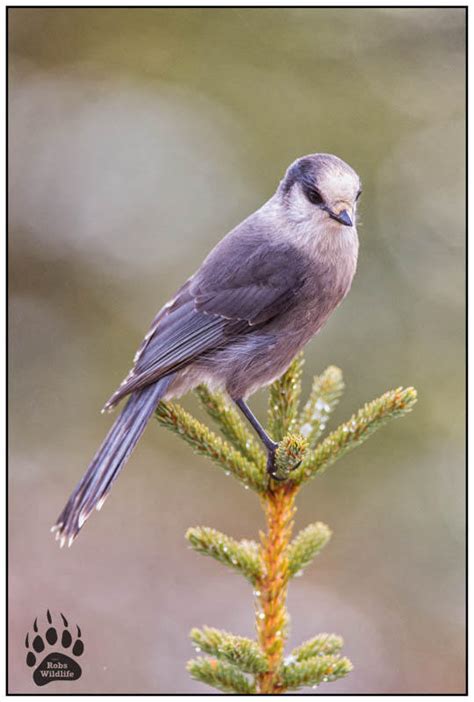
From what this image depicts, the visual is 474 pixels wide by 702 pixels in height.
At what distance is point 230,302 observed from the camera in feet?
7.68

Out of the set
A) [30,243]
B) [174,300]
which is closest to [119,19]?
[30,243]

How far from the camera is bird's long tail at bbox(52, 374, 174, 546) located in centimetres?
191

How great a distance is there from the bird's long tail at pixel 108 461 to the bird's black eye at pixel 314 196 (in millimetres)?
655

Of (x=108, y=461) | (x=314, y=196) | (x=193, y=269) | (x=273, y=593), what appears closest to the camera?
(x=273, y=593)

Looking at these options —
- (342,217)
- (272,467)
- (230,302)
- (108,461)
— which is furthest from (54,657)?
(342,217)

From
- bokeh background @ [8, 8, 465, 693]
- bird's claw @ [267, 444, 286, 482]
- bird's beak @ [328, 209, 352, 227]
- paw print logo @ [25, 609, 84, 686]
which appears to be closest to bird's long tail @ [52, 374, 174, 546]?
paw print logo @ [25, 609, 84, 686]

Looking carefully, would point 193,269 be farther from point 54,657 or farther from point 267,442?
point 54,657

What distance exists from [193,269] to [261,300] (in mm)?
1087

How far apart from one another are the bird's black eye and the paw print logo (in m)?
1.33

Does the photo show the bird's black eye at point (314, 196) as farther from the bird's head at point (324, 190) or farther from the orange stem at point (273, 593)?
the orange stem at point (273, 593)

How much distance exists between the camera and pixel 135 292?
132 inches

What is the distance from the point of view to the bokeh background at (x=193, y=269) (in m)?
2.95

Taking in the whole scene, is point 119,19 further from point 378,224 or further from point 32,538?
point 32,538

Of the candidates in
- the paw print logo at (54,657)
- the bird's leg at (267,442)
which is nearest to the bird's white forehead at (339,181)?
the bird's leg at (267,442)
